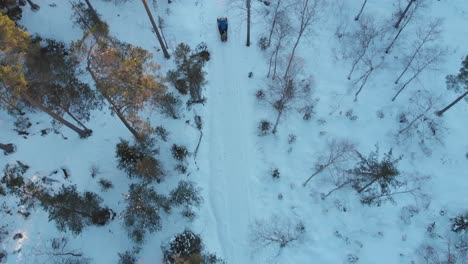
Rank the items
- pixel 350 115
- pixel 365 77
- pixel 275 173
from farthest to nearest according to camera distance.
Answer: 1. pixel 365 77
2. pixel 350 115
3. pixel 275 173

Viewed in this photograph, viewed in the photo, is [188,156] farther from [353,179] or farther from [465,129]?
[465,129]

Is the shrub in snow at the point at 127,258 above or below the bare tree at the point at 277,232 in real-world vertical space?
below

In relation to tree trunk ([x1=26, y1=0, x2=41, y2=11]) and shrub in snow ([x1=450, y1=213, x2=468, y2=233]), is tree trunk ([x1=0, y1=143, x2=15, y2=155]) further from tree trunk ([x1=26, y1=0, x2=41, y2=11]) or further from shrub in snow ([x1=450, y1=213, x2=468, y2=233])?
shrub in snow ([x1=450, y1=213, x2=468, y2=233])

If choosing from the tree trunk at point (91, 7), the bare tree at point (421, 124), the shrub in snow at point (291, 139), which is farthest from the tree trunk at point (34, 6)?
the bare tree at point (421, 124)

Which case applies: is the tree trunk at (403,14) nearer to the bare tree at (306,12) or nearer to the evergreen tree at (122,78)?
the bare tree at (306,12)

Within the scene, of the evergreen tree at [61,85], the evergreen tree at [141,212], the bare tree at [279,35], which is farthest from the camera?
the bare tree at [279,35]

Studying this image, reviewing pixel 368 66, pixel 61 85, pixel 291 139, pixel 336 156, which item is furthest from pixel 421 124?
pixel 61 85

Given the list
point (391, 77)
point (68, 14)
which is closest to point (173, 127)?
point (68, 14)

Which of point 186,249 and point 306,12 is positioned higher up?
point 306,12

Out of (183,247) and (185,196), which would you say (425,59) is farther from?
(183,247)
